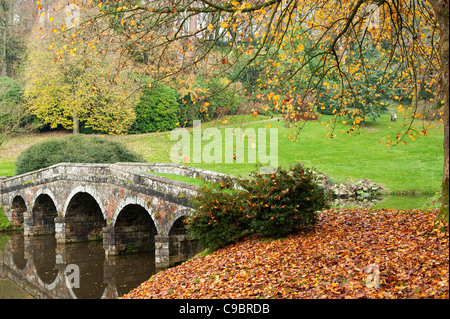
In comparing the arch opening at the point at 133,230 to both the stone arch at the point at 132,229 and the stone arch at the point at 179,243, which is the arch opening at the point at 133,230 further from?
the stone arch at the point at 179,243

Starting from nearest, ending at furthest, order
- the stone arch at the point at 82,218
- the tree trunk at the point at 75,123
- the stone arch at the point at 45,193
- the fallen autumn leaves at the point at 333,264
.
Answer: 1. the fallen autumn leaves at the point at 333,264
2. the stone arch at the point at 82,218
3. the stone arch at the point at 45,193
4. the tree trunk at the point at 75,123

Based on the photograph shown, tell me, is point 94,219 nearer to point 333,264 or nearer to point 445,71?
point 333,264

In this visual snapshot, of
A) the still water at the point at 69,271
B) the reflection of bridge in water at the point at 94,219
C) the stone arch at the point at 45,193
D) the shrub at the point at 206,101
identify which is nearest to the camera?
the shrub at the point at 206,101

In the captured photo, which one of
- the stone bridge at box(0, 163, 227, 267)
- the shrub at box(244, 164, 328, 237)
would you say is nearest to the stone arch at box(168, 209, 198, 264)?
the stone bridge at box(0, 163, 227, 267)

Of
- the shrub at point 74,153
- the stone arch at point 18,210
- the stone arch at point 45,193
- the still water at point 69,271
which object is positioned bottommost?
the still water at point 69,271

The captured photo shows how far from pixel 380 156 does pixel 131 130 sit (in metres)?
18.5

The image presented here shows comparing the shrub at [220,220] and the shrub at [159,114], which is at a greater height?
the shrub at [159,114]

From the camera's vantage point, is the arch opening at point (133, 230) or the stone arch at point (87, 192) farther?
the stone arch at point (87, 192)

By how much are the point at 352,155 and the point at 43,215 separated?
751 inches

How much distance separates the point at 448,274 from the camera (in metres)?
6.03

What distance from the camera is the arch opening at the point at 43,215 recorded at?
76.4 ft

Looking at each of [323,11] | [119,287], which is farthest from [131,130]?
[323,11]

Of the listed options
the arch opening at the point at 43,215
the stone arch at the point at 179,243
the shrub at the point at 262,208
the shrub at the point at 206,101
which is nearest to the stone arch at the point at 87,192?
the arch opening at the point at 43,215

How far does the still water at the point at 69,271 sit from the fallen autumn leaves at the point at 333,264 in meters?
4.28
